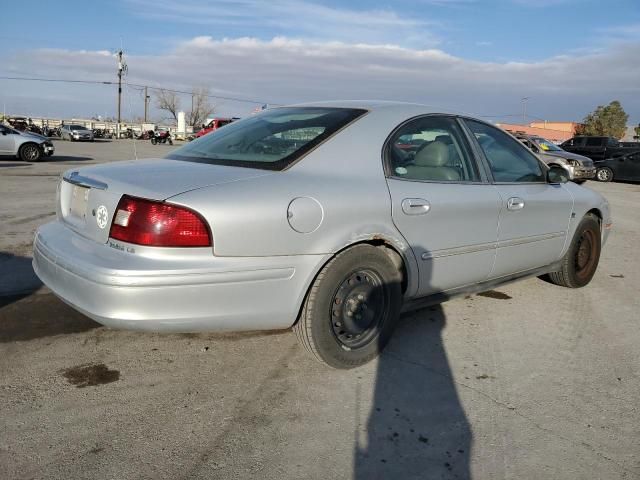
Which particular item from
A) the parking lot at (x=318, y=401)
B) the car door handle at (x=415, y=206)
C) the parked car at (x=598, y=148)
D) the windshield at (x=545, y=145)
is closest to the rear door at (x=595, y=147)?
the parked car at (x=598, y=148)

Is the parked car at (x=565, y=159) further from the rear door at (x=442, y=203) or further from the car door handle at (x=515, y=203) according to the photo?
the rear door at (x=442, y=203)

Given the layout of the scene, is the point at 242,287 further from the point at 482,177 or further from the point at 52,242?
the point at 482,177

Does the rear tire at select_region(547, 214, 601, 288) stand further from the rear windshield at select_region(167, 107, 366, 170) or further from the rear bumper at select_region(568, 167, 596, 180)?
the rear bumper at select_region(568, 167, 596, 180)

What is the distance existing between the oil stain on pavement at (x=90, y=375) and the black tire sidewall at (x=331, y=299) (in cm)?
116

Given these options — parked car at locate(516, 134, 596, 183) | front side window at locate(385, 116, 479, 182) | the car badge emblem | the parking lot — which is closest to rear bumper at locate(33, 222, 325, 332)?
the car badge emblem

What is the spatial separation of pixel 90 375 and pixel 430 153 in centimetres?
249

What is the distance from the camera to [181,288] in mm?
2602

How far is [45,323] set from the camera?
3773 millimetres

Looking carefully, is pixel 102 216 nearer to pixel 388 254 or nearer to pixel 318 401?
pixel 318 401

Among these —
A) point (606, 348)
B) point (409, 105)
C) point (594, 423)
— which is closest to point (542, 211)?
point (606, 348)

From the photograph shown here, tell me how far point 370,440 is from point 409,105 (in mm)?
2230

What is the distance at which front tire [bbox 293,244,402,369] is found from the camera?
3.03 meters

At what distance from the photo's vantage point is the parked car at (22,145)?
17.5 m

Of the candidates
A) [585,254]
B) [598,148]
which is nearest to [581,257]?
[585,254]
